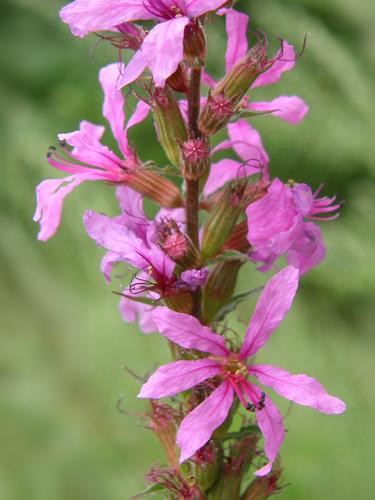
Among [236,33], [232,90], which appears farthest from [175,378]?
[236,33]

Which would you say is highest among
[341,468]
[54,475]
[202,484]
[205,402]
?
[205,402]

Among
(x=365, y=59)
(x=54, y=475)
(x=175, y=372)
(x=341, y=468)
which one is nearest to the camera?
(x=175, y=372)

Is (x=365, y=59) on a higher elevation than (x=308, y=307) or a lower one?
higher

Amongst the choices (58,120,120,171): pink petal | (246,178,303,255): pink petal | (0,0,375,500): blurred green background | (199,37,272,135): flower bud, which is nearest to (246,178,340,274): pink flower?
(246,178,303,255): pink petal

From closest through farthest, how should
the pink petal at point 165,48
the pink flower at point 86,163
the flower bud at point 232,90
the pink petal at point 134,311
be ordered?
the pink petal at point 165,48 → the flower bud at point 232,90 → the pink flower at point 86,163 → the pink petal at point 134,311

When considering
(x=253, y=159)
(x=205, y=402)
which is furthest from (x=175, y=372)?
(x=253, y=159)

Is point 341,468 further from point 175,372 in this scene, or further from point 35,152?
point 35,152

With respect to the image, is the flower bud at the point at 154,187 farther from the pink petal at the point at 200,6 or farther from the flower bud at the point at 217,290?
the pink petal at the point at 200,6

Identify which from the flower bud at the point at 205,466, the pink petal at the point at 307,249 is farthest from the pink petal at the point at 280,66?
the flower bud at the point at 205,466
